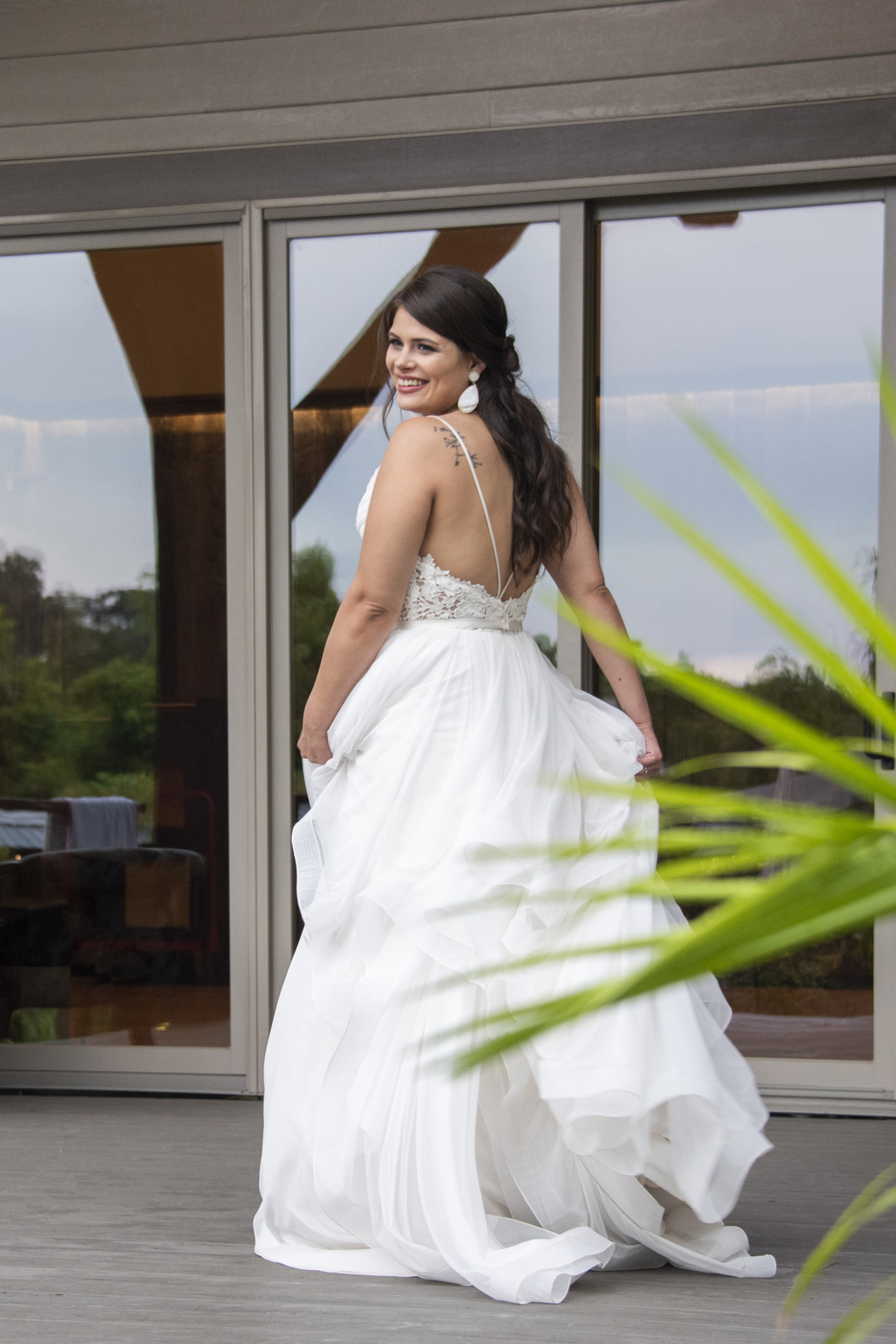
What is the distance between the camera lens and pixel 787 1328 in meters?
1.81

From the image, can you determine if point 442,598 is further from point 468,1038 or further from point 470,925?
point 468,1038

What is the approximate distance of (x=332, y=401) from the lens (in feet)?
11.2

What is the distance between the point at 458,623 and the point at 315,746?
1.08ft

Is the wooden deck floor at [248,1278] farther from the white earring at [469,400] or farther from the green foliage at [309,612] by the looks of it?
the white earring at [469,400]

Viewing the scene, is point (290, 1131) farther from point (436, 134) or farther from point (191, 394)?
point (436, 134)

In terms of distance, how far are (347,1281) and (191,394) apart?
2.34 meters

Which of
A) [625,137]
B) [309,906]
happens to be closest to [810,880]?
[309,906]

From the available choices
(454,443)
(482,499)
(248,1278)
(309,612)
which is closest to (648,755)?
(482,499)

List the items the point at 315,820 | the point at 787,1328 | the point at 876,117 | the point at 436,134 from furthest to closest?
the point at 436,134
the point at 876,117
the point at 315,820
the point at 787,1328

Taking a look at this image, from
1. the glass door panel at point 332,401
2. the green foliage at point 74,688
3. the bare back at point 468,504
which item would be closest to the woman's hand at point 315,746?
the bare back at point 468,504

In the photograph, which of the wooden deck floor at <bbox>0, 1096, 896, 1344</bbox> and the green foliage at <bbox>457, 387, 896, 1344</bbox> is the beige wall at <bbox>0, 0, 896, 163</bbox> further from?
the green foliage at <bbox>457, 387, 896, 1344</bbox>

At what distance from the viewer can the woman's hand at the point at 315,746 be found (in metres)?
2.21

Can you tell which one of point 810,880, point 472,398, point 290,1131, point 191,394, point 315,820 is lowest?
point 290,1131

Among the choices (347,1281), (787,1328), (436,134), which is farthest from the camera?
(436,134)
